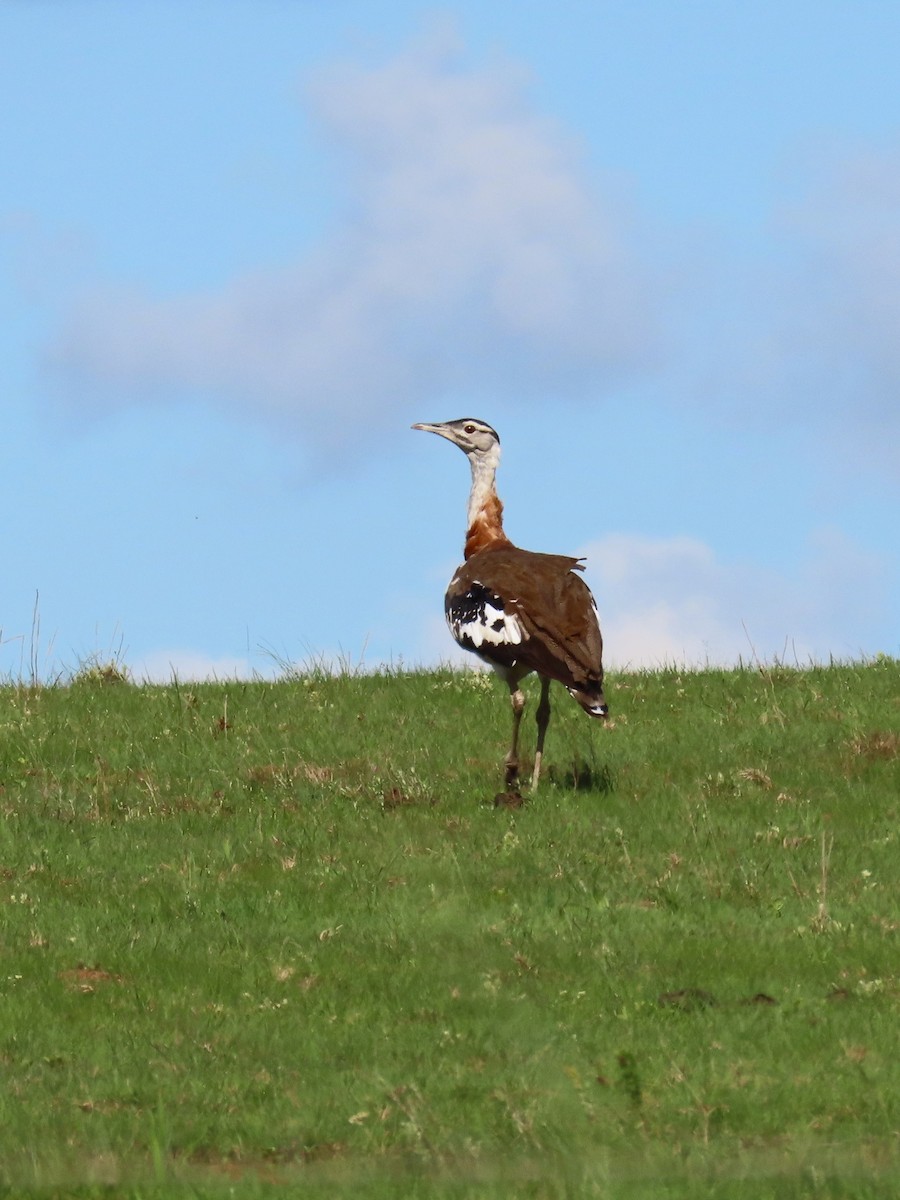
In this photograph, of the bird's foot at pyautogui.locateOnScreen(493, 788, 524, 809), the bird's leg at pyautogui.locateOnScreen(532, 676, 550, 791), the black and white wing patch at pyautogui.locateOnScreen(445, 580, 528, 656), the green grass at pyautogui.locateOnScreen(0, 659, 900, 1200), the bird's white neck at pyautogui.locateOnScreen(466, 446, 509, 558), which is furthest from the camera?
the bird's white neck at pyautogui.locateOnScreen(466, 446, 509, 558)

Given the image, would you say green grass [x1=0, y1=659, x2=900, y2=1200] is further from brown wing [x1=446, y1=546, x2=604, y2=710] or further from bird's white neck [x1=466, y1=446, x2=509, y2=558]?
bird's white neck [x1=466, y1=446, x2=509, y2=558]

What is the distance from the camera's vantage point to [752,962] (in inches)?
423

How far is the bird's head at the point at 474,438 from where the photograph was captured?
17875 mm

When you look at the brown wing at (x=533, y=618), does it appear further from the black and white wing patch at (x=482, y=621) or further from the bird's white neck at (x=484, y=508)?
the bird's white neck at (x=484, y=508)

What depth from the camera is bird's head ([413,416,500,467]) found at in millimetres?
17875

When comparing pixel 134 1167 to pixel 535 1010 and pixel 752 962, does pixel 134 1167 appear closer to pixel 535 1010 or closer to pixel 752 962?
pixel 535 1010

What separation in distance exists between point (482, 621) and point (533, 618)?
55 cm

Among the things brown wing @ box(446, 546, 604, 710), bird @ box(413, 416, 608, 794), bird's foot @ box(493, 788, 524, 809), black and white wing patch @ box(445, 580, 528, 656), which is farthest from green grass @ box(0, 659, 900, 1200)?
black and white wing patch @ box(445, 580, 528, 656)

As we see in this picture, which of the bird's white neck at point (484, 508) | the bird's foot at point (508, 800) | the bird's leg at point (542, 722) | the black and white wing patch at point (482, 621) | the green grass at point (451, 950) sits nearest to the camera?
the green grass at point (451, 950)

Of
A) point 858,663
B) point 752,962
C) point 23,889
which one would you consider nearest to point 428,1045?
point 752,962

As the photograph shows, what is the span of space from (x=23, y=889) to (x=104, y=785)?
10.0 feet

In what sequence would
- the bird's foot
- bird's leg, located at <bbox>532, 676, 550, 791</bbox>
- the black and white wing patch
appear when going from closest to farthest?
the bird's foot → the black and white wing patch → bird's leg, located at <bbox>532, 676, 550, 791</bbox>

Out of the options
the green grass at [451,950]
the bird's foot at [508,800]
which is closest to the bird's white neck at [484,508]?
the green grass at [451,950]

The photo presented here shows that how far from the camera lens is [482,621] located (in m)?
15.3
